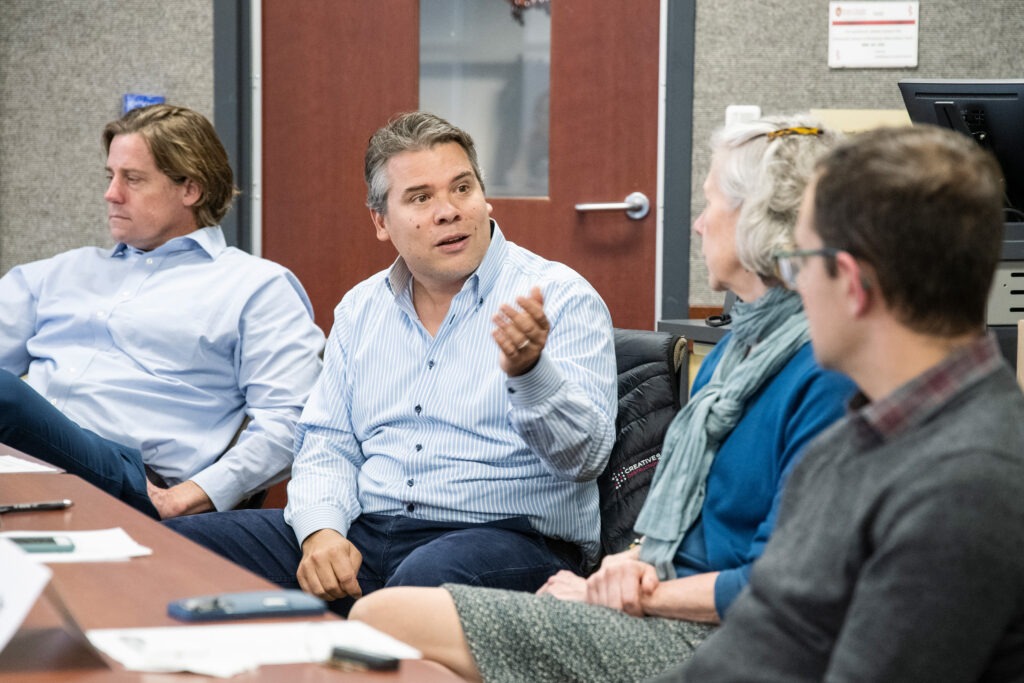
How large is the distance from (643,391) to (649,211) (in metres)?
1.84

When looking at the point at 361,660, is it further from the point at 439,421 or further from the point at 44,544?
the point at 439,421

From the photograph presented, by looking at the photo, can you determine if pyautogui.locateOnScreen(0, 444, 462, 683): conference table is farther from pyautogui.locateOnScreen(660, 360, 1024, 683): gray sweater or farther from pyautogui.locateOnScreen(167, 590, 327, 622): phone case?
pyautogui.locateOnScreen(660, 360, 1024, 683): gray sweater

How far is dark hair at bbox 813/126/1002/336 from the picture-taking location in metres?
0.87

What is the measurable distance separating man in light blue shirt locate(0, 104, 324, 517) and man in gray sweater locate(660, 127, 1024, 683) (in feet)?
5.14

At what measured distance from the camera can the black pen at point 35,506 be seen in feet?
4.87

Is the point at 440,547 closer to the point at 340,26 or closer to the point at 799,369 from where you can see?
the point at 799,369

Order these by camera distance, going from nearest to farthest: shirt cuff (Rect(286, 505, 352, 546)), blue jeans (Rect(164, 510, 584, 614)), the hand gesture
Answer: the hand gesture, blue jeans (Rect(164, 510, 584, 614)), shirt cuff (Rect(286, 505, 352, 546))

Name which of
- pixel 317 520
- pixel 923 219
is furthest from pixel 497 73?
pixel 923 219

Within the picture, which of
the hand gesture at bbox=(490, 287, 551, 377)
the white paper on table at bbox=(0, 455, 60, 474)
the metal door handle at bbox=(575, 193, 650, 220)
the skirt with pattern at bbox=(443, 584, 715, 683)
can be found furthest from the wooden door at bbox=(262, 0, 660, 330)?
the skirt with pattern at bbox=(443, 584, 715, 683)

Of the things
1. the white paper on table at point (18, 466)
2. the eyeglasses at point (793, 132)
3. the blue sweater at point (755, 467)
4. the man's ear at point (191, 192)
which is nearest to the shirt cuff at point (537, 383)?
the blue sweater at point (755, 467)

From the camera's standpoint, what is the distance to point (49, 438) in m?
2.06

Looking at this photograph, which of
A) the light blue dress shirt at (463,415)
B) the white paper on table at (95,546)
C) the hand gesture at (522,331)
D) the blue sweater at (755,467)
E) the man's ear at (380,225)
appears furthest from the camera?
the man's ear at (380,225)

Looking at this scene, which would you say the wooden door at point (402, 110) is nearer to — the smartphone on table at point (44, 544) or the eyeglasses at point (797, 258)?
the smartphone on table at point (44, 544)

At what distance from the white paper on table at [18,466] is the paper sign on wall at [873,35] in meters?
2.81
